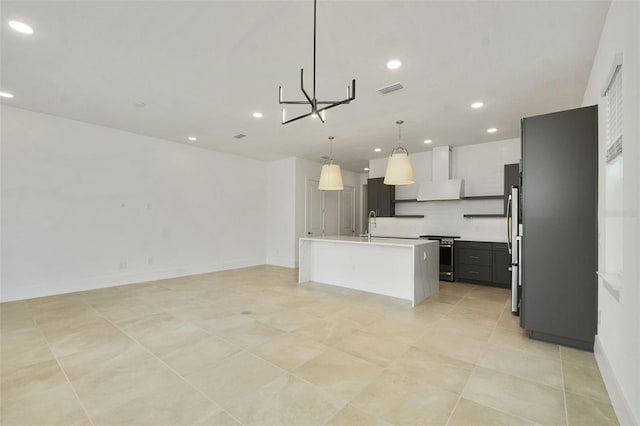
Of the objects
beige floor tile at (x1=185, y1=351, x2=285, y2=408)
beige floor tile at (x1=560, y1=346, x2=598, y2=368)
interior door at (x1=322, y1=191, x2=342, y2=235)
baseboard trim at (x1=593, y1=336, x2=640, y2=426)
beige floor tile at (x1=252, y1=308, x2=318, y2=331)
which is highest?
interior door at (x1=322, y1=191, x2=342, y2=235)

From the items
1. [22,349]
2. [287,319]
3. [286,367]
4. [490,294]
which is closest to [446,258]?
[490,294]

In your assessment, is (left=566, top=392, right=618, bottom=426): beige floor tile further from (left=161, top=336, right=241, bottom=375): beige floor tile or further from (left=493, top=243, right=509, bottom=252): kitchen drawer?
(left=493, top=243, right=509, bottom=252): kitchen drawer

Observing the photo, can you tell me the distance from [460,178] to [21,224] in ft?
27.0

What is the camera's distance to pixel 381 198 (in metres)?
7.38

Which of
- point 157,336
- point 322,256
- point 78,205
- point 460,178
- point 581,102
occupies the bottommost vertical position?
point 157,336

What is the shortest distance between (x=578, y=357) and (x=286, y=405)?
2761 mm

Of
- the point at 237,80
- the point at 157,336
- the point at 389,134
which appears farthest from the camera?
the point at 389,134

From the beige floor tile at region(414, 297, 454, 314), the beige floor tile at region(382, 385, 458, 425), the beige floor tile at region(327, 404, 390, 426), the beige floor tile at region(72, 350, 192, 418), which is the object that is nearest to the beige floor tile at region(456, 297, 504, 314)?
the beige floor tile at region(414, 297, 454, 314)

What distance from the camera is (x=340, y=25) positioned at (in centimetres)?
246

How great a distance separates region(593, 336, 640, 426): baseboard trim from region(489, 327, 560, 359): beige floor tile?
325 mm

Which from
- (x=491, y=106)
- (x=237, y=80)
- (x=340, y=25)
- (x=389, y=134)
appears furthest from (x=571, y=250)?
(x=237, y=80)

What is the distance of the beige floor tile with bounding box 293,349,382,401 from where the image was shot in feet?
7.22

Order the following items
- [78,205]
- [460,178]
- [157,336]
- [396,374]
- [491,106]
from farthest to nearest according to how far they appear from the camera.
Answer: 1. [460,178]
2. [78,205]
3. [491,106]
4. [157,336]
5. [396,374]

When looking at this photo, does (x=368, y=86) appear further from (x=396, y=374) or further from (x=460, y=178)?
(x=460, y=178)
